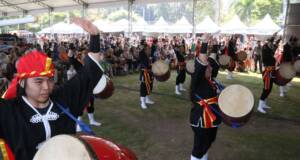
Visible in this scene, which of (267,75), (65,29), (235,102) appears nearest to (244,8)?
(65,29)

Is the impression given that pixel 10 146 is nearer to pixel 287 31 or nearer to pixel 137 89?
pixel 137 89

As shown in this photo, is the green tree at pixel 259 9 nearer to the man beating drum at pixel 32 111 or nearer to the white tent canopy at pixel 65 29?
the white tent canopy at pixel 65 29

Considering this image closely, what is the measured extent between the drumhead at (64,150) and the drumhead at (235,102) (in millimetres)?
2393

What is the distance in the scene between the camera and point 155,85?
10344 mm

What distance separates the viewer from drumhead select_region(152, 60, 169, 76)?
297 inches

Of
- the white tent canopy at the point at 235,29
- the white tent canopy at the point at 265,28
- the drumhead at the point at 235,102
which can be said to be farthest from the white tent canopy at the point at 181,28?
the drumhead at the point at 235,102

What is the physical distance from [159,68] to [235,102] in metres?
3.92

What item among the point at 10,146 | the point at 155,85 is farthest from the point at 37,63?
the point at 155,85

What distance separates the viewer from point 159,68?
24.8 feet

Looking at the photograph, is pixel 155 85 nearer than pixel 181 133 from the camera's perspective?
No

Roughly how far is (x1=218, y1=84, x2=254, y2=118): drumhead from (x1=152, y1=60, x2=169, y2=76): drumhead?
146 inches

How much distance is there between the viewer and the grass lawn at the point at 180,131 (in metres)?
4.72

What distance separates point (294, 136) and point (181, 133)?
1.91m

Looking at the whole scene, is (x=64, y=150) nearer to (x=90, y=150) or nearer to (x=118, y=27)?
(x=90, y=150)
